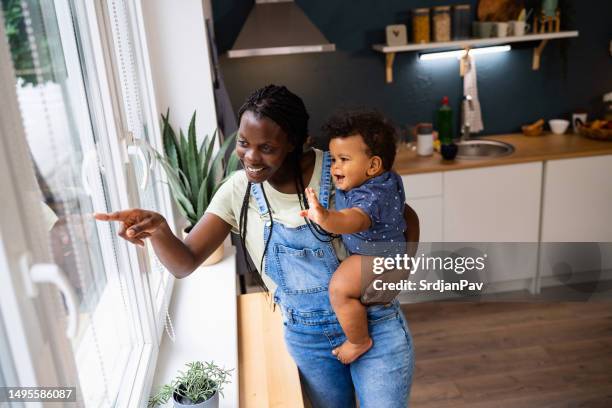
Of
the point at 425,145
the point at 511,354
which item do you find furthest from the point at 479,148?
the point at 511,354

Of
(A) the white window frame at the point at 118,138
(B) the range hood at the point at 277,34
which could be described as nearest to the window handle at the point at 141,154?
(A) the white window frame at the point at 118,138

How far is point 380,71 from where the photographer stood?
3469 mm

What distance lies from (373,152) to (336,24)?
2.30 meters

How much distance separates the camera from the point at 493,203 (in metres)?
3.22

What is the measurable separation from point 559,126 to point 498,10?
2.72 feet

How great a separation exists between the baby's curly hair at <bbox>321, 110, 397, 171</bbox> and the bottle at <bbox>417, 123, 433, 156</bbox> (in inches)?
81.4

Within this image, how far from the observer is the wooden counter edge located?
4.85ft

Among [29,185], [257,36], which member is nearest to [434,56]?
[257,36]

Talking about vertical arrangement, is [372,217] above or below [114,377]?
above

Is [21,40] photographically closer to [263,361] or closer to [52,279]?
[52,279]

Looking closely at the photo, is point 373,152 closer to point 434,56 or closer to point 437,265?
point 437,265

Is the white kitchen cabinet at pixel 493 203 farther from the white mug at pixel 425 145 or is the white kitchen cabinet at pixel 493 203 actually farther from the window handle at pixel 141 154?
the window handle at pixel 141 154

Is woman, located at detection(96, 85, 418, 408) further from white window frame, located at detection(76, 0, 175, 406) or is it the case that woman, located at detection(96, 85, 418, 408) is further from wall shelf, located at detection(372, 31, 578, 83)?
wall shelf, located at detection(372, 31, 578, 83)

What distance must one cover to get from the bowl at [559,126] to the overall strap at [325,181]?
2775mm
